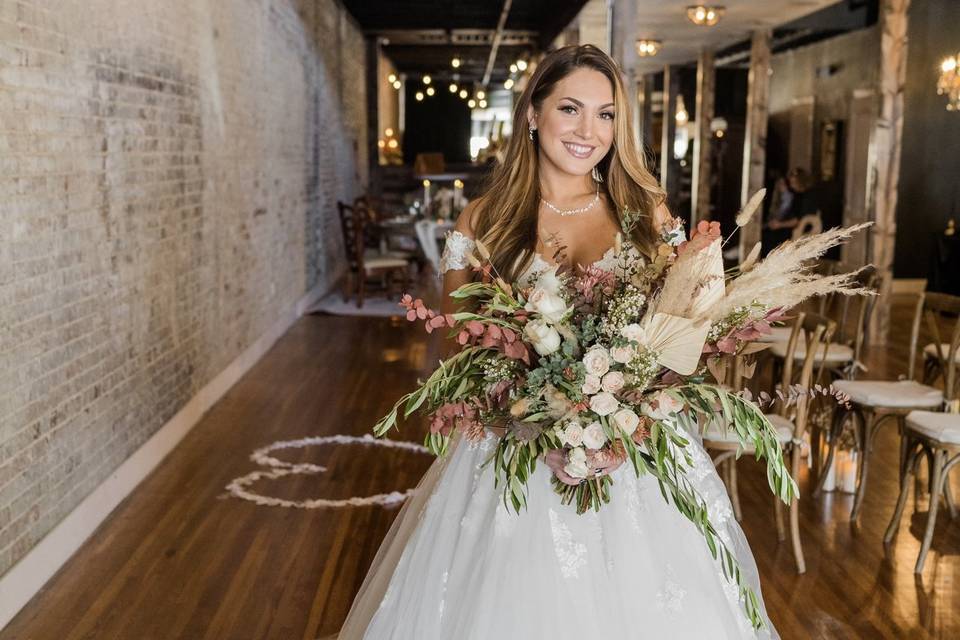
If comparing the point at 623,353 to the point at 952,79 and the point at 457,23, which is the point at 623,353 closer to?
the point at 952,79

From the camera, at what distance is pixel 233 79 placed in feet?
25.0

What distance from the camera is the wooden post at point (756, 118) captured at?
44.2 ft

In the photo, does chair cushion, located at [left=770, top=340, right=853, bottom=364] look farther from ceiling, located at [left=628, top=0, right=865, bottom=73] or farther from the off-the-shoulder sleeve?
ceiling, located at [left=628, top=0, right=865, bottom=73]

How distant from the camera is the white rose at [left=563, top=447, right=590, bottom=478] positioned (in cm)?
211

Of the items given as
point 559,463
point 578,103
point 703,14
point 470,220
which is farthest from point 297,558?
point 703,14

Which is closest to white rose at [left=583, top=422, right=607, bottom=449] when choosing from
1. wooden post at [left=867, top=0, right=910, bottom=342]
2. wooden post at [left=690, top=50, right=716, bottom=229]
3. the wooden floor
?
the wooden floor

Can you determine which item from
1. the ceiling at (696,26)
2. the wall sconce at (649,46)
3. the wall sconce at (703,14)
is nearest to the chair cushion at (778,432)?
the ceiling at (696,26)

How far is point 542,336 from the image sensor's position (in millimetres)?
2023

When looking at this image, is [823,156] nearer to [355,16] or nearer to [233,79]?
[355,16]

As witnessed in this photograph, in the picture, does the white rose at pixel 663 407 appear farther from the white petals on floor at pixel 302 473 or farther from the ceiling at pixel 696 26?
the ceiling at pixel 696 26

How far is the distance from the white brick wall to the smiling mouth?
208cm

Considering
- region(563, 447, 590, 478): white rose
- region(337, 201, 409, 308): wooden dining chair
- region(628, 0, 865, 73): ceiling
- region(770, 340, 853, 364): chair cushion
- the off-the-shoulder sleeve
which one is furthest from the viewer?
region(337, 201, 409, 308): wooden dining chair

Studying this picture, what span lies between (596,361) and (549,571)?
0.54m

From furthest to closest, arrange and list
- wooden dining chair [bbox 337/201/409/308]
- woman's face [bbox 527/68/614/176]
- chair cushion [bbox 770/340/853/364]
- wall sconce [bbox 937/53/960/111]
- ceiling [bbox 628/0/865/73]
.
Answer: wooden dining chair [bbox 337/201/409/308] → wall sconce [bbox 937/53/960/111] → ceiling [bbox 628/0/865/73] → chair cushion [bbox 770/340/853/364] → woman's face [bbox 527/68/614/176]
